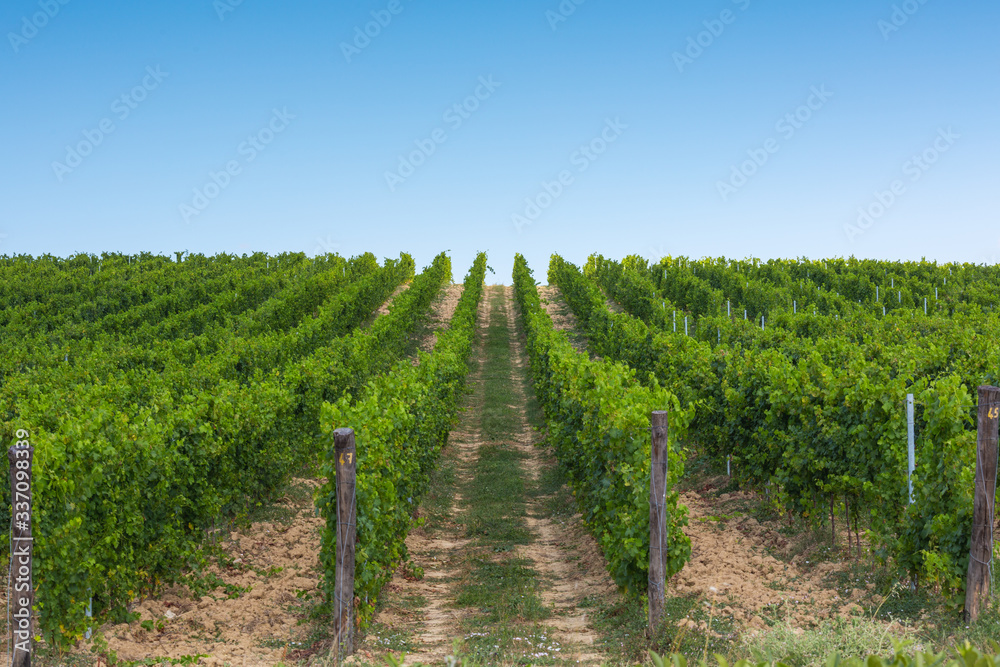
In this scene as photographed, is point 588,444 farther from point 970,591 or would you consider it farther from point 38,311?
point 38,311

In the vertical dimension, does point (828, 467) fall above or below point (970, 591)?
above

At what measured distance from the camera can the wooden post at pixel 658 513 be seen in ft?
23.6

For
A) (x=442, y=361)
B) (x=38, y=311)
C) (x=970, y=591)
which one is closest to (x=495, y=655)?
(x=970, y=591)

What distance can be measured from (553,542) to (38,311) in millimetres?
34040

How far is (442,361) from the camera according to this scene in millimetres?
15930

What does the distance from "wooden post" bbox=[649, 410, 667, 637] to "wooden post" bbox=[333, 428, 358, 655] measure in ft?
8.72

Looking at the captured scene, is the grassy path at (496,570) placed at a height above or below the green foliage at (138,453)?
below

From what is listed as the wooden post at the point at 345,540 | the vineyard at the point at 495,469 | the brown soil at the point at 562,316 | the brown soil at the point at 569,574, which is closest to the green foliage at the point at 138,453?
the vineyard at the point at 495,469

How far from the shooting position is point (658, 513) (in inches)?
287

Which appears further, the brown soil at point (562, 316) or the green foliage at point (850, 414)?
the brown soil at point (562, 316)

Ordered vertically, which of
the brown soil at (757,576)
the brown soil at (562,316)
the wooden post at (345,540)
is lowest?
the brown soil at (757,576)

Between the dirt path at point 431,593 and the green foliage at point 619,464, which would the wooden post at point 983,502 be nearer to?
the green foliage at point 619,464

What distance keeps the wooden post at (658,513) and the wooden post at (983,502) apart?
Result: 8.72ft

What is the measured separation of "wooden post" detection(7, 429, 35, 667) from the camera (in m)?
5.67
